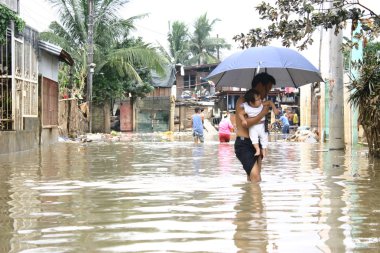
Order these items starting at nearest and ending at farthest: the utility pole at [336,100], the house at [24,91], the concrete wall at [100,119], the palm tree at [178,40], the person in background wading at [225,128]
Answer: the house at [24,91] < the utility pole at [336,100] < the person in background wading at [225,128] < the concrete wall at [100,119] < the palm tree at [178,40]

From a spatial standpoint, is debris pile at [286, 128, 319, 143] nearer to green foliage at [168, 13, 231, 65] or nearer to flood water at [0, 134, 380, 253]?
flood water at [0, 134, 380, 253]

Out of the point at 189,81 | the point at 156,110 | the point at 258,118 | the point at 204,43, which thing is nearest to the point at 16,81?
the point at 258,118

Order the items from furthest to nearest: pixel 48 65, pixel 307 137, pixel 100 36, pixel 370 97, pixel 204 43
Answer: pixel 204 43 → pixel 100 36 → pixel 307 137 → pixel 48 65 → pixel 370 97

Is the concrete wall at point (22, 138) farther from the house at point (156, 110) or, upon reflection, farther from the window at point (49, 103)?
the house at point (156, 110)

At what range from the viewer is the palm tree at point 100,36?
2952 centimetres

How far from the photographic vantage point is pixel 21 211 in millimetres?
5219

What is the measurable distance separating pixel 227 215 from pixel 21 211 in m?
1.94

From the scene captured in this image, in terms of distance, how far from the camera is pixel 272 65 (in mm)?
7613

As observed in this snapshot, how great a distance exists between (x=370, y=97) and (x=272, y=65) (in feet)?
15.4

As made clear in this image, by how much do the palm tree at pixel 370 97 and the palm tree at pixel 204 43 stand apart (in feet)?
136

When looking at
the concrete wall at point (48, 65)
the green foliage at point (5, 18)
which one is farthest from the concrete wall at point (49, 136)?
the green foliage at point (5, 18)

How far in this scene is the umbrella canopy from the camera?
771 centimetres

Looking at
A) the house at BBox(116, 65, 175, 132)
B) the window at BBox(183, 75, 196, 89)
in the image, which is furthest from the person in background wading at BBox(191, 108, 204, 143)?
the window at BBox(183, 75, 196, 89)

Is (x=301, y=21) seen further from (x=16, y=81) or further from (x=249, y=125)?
(x=16, y=81)
